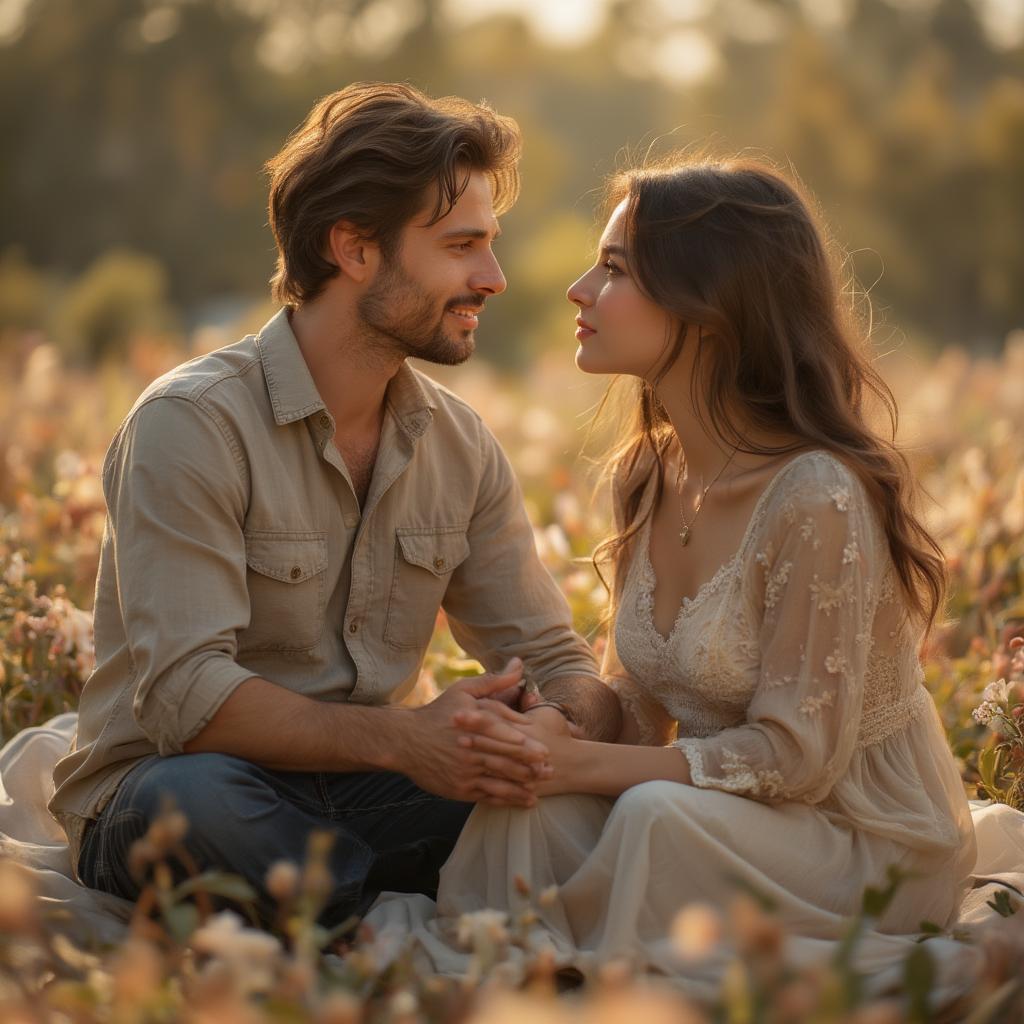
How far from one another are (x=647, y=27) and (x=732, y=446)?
48429 millimetres

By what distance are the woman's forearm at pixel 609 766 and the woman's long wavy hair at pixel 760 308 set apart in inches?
27.3

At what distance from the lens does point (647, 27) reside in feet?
160

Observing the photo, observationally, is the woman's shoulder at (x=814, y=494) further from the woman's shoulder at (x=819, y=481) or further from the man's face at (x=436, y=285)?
the man's face at (x=436, y=285)

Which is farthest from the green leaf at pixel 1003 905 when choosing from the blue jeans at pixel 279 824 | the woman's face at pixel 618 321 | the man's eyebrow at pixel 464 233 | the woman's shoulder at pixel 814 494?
the man's eyebrow at pixel 464 233

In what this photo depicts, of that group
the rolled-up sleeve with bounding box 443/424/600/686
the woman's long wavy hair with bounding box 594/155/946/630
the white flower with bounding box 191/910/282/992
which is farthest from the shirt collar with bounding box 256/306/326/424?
the white flower with bounding box 191/910/282/992

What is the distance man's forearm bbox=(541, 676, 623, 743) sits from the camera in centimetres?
362

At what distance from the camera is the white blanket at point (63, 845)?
124 inches

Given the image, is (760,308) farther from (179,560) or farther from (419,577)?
(179,560)

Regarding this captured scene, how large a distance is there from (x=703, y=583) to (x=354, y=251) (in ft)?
4.32

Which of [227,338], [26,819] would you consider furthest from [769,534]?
[227,338]

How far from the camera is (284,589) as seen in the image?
11.5 feet

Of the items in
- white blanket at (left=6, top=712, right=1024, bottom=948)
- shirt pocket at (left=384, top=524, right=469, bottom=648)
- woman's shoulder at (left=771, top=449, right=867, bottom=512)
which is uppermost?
woman's shoulder at (left=771, top=449, right=867, bottom=512)

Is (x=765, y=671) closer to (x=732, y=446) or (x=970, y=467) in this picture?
(x=732, y=446)

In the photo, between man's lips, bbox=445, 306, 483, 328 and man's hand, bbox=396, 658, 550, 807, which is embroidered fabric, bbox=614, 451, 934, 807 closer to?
man's hand, bbox=396, 658, 550, 807
